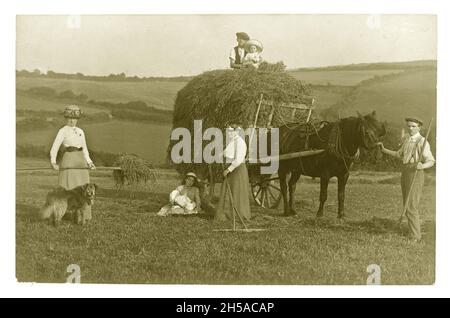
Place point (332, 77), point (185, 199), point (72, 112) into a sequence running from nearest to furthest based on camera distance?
point (72, 112) → point (332, 77) → point (185, 199)

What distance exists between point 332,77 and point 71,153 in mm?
4016

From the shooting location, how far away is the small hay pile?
9.38 meters

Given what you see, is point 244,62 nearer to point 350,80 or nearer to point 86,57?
point 350,80

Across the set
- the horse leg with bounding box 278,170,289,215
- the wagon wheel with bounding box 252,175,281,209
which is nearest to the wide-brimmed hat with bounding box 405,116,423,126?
the horse leg with bounding box 278,170,289,215

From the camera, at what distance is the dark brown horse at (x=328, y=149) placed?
8703mm

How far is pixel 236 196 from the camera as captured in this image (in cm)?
909

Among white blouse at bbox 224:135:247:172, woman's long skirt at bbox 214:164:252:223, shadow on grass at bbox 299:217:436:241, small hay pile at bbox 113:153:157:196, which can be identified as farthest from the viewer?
small hay pile at bbox 113:153:157:196

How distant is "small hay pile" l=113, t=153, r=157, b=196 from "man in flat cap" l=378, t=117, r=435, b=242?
3.44 metres

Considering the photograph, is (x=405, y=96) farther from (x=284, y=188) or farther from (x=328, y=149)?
(x=284, y=188)

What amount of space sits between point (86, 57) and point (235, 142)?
2556 millimetres

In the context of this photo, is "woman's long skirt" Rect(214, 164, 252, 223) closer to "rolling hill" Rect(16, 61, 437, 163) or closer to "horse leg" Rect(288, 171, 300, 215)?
"horse leg" Rect(288, 171, 300, 215)

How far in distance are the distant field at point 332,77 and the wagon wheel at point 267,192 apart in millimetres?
1589

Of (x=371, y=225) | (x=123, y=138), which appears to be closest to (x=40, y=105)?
(x=123, y=138)
